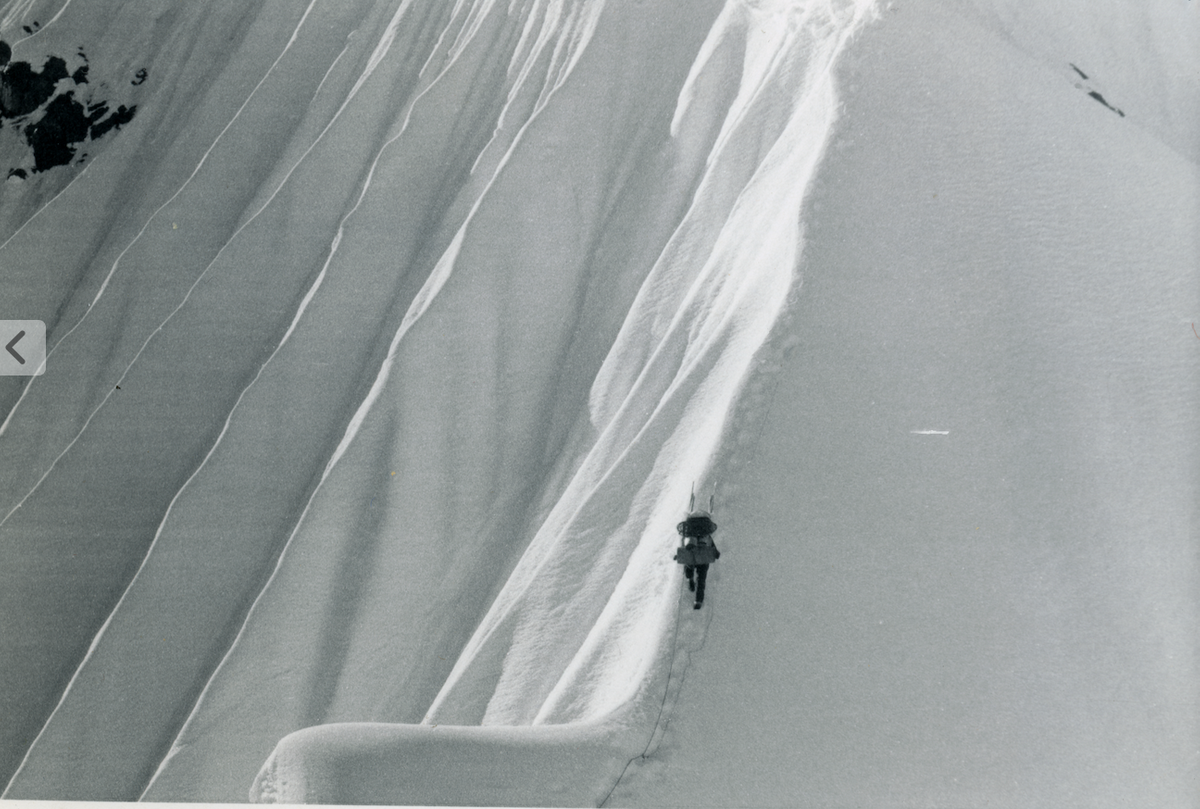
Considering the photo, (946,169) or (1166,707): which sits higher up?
(946,169)

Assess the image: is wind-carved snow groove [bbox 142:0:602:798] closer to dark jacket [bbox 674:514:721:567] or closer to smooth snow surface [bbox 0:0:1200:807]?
smooth snow surface [bbox 0:0:1200:807]

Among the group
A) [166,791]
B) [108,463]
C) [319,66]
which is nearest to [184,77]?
[319,66]

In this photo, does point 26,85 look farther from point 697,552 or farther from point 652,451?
point 697,552

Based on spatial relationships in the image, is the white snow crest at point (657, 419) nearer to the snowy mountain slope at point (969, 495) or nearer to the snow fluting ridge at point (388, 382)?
the snow fluting ridge at point (388, 382)

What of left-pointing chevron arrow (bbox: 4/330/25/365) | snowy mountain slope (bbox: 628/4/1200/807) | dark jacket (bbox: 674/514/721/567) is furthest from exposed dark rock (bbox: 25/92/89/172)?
dark jacket (bbox: 674/514/721/567)

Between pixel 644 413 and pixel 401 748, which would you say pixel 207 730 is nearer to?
pixel 401 748

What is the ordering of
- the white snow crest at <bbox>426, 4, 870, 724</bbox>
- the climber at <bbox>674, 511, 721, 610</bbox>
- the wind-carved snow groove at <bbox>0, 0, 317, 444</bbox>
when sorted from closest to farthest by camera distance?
the climber at <bbox>674, 511, 721, 610</bbox> → the white snow crest at <bbox>426, 4, 870, 724</bbox> → the wind-carved snow groove at <bbox>0, 0, 317, 444</bbox>
